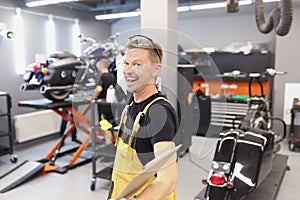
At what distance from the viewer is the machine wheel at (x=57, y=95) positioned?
431cm

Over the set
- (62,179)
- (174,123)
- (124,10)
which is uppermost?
(124,10)

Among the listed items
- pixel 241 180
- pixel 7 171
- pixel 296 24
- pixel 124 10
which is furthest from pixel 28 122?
pixel 296 24

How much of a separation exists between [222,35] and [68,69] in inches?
172

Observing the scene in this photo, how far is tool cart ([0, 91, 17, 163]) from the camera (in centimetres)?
468

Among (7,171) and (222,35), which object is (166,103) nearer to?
(7,171)

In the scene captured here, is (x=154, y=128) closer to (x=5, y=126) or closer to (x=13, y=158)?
(x=13, y=158)

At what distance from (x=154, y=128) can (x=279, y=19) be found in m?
3.05

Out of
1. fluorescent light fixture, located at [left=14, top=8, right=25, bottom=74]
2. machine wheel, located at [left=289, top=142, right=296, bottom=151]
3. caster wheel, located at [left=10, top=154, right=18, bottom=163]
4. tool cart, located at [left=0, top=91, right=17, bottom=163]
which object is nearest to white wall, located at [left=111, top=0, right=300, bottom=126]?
machine wheel, located at [left=289, top=142, right=296, bottom=151]

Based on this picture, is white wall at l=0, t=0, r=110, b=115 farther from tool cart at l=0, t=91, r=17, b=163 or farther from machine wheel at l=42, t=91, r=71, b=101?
machine wheel at l=42, t=91, r=71, b=101

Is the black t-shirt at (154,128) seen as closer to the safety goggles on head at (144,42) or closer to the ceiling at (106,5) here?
the safety goggles on head at (144,42)

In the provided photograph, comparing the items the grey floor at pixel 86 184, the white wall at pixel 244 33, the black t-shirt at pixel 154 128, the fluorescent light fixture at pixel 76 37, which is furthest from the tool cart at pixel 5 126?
the black t-shirt at pixel 154 128

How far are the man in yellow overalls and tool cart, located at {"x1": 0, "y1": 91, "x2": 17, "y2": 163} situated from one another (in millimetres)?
4177

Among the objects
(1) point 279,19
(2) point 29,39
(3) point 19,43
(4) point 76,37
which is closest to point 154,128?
(1) point 279,19

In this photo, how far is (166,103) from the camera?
106 cm
